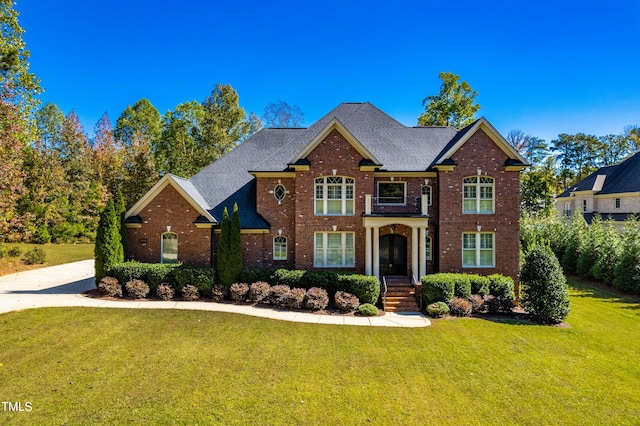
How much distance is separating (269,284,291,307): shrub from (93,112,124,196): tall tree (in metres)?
33.6

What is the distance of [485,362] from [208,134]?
34817 mm

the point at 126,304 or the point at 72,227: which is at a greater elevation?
the point at 72,227

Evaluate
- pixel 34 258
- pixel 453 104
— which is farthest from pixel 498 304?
pixel 34 258

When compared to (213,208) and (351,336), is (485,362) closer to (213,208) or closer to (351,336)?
(351,336)

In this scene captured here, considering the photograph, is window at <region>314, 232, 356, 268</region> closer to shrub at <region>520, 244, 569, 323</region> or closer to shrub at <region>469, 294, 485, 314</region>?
shrub at <region>469, 294, 485, 314</region>

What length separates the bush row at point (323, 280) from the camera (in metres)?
15.6

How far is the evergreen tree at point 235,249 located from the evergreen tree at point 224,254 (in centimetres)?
13

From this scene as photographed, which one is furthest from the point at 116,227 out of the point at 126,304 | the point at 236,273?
the point at 236,273

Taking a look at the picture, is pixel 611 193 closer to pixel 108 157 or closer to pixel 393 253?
pixel 393 253

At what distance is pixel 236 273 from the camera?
16656mm

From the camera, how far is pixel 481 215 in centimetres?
1784

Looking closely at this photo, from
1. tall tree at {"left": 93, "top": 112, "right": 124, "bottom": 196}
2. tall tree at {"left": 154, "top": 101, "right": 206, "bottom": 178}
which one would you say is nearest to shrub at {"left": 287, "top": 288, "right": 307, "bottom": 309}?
tall tree at {"left": 154, "top": 101, "right": 206, "bottom": 178}

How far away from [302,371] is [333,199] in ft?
33.8

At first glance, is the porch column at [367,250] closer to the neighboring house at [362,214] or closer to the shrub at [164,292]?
the neighboring house at [362,214]
